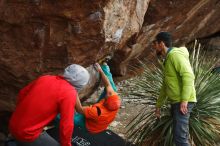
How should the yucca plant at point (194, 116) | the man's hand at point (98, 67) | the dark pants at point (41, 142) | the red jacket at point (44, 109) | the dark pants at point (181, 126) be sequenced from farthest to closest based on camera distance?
the yucca plant at point (194, 116) → the man's hand at point (98, 67) → the dark pants at point (181, 126) → the dark pants at point (41, 142) → the red jacket at point (44, 109)

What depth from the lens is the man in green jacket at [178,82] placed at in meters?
5.65

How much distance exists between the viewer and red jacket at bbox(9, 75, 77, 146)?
181 inches

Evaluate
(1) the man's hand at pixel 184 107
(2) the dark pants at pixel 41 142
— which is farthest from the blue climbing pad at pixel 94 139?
(2) the dark pants at pixel 41 142

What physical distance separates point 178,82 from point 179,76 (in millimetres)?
85

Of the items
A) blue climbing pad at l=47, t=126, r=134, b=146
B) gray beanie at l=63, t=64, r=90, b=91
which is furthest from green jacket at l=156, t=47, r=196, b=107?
blue climbing pad at l=47, t=126, r=134, b=146

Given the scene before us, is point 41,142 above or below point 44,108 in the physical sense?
below

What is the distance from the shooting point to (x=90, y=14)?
589cm

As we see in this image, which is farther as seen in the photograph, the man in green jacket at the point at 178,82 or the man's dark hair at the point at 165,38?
the man's dark hair at the point at 165,38

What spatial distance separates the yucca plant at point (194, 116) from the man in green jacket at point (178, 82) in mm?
750

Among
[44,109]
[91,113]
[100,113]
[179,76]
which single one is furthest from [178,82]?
[44,109]

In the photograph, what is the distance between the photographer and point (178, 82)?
5.82 m

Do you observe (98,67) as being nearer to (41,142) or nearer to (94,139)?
(94,139)

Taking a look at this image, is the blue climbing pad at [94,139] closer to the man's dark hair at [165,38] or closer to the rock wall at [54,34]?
the rock wall at [54,34]

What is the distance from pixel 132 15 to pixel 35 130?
2.78 meters
